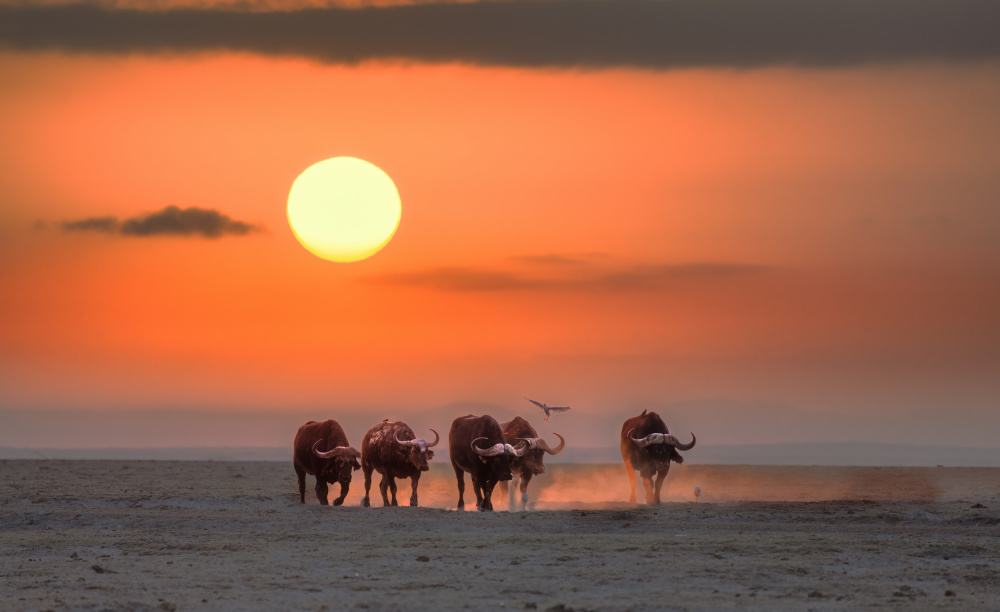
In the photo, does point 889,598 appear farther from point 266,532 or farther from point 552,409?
point 552,409

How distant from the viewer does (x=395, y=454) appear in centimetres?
3462

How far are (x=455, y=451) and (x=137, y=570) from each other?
14.8 metres

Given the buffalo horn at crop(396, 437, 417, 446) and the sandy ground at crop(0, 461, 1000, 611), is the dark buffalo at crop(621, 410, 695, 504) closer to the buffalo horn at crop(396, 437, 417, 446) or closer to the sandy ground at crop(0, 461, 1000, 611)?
the sandy ground at crop(0, 461, 1000, 611)

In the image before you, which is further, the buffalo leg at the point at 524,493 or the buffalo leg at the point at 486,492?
the buffalo leg at the point at 524,493

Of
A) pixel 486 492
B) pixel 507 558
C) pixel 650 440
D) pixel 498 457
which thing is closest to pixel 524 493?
pixel 486 492

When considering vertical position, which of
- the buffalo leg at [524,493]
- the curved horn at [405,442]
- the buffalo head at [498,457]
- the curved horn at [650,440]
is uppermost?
the curved horn at [650,440]

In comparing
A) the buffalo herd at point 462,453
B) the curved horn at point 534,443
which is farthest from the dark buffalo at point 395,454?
the curved horn at point 534,443

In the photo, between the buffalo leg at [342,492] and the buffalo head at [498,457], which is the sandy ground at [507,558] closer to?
the buffalo leg at [342,492]

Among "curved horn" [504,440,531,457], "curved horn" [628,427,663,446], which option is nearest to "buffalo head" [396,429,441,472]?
"curved horn" [504,440,531,457]

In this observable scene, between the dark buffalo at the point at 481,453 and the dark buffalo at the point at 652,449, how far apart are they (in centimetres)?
402

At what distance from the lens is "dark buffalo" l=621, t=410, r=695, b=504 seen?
116 feet

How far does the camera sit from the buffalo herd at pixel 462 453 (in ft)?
107

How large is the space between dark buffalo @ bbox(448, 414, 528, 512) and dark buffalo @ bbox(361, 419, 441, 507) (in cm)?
97

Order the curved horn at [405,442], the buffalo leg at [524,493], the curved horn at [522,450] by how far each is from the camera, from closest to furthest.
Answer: the curved horn at [522,450] → the curved horn at [405,442] → the buffalo leg at [524,493]
